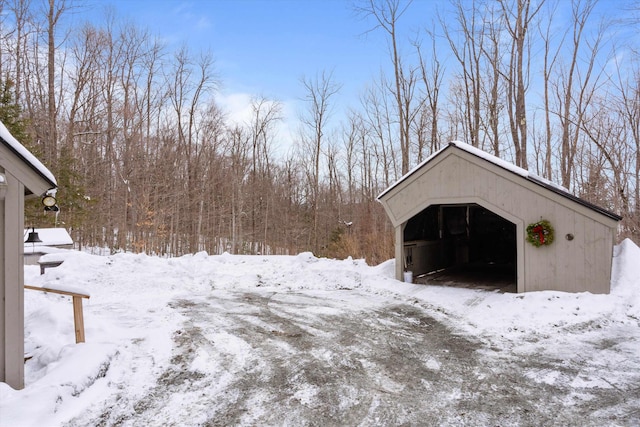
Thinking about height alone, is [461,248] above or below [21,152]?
below

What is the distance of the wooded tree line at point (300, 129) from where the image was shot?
15.3 meters

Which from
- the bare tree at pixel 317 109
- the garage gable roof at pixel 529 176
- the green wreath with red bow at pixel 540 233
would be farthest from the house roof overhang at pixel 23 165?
the bare tree at pixel 317 109

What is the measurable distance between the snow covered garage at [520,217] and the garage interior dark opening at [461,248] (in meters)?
0.08

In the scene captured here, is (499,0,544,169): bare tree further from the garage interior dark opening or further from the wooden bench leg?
the wooden bench leg

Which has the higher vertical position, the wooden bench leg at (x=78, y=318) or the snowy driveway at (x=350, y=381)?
the wooden bench leg at (x=78, y=318)

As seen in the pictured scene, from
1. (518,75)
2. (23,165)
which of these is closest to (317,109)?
(518,75)

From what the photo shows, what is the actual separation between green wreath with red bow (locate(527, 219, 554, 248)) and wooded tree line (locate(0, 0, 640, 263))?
7681 millimetres

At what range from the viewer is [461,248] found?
46.1ft

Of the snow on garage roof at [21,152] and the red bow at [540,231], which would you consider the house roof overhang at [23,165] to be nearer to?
the snow on garage roof at [21,152]

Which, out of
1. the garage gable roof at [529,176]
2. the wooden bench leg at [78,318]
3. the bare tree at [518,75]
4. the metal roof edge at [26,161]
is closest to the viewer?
the metal roof edge at [26,161]

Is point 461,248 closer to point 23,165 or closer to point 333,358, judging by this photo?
point 333,358

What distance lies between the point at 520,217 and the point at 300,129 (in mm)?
20932

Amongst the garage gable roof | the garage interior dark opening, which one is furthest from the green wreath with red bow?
the garage interior dark opening

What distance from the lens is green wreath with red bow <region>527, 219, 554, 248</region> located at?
300 inches
